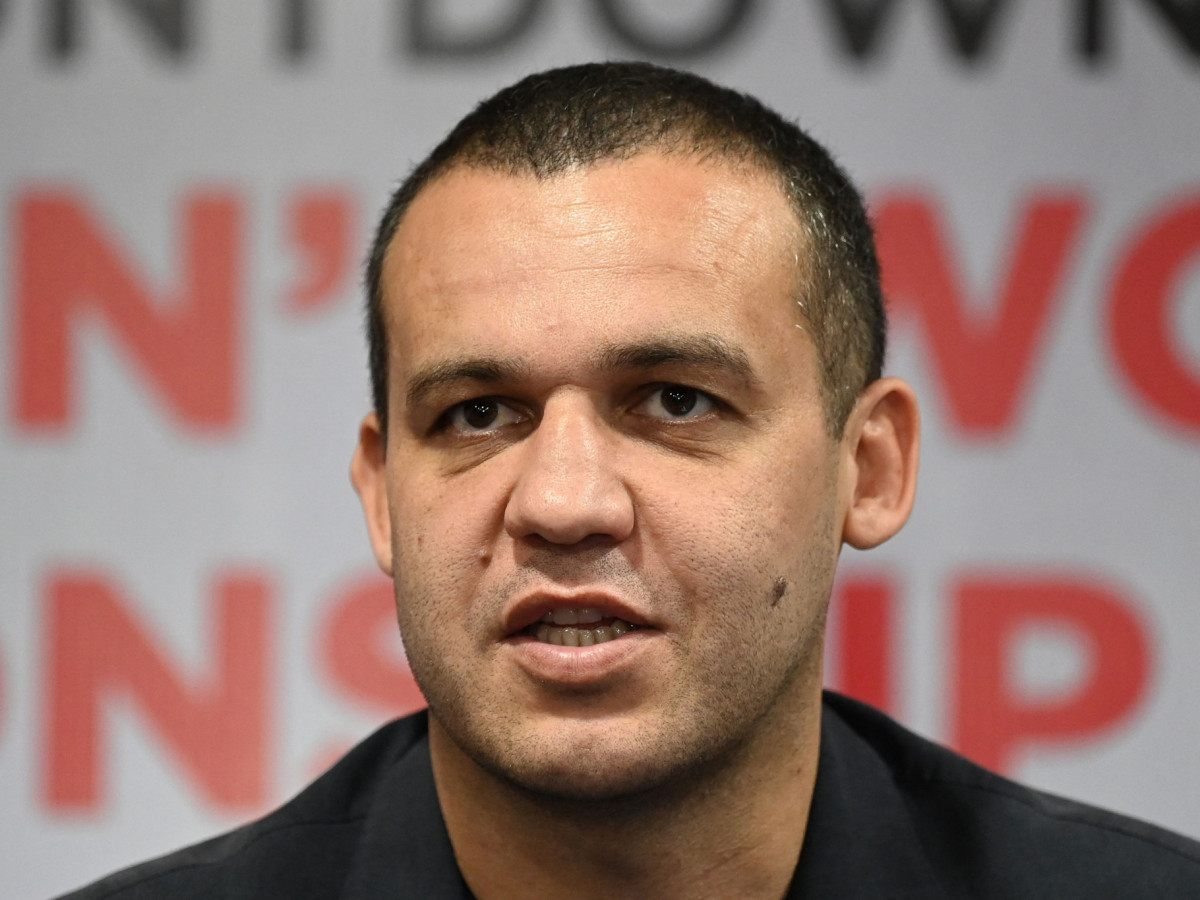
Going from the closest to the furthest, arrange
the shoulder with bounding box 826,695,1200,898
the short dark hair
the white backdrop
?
the short dark hair
the shoulder with bounding box 826,695,1200,898
the white backdrop

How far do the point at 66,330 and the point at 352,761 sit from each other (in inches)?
51.7

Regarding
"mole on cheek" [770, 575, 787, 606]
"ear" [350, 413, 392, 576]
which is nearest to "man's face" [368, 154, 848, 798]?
"mole on cheek" [770, 575, 787, 606]

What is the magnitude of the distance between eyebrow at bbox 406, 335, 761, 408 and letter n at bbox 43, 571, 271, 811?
4.18 ft

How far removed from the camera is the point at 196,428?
2693 millimetres

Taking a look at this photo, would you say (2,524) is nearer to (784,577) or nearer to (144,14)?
(144,14)

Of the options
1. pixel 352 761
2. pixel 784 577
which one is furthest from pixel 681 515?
pixel 352 761

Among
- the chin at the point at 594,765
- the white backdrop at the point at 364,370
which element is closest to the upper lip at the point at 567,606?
the chin at the point at 594,765

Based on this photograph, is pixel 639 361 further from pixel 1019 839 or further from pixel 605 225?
pixel 1019 839

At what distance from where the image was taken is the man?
1438mm

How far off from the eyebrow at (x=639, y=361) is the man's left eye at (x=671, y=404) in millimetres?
38

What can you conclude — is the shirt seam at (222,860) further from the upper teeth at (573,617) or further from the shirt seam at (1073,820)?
the shirt seam at (1073,820)

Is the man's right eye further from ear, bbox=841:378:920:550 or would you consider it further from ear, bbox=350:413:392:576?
ear, bbox=841:378:920:550

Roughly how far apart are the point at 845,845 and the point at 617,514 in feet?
1.86

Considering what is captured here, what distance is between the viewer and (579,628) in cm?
143
